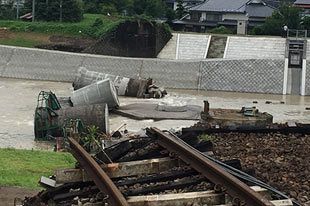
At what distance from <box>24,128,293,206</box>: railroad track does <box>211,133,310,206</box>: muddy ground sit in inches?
23.1

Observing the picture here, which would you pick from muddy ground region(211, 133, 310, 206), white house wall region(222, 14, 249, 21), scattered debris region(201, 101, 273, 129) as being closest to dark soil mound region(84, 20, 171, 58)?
white house wall region(222, 14, 249, 21)

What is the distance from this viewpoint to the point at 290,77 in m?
40.1

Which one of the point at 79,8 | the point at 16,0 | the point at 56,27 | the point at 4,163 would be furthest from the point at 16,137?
the point at 16,0

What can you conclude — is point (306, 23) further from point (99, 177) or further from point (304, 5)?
point (99, 177)

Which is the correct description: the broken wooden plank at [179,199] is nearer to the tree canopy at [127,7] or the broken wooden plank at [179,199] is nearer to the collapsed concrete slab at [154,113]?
the collapsed concrete slab at [154,113]

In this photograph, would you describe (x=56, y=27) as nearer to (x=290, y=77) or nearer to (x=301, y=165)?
(x=290, y=77)

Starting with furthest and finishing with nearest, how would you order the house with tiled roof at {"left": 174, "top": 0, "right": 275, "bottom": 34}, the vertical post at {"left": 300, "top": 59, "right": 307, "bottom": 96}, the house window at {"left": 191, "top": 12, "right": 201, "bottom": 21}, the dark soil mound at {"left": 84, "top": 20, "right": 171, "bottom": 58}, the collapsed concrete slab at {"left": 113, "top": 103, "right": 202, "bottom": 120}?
the house window at {"left": 191, "top": 12, "right": 201, "bottom": 21}
the house with tiled roof at {"left": 174, "top": 0, "right": 275, "bottom": 34}
the dark soil mound at {"left": 84, "top": 20, "right": 171, "bottom": 58}
the vertical post at {"left": 300, "top": 59, "right": 307, "bottom": 96}
the collapsed concrete slab at {"left": 113, "top": 103, "right": 202, "bottom": 120}

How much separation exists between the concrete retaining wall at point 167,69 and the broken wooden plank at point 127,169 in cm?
3250

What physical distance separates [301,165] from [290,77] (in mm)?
33174

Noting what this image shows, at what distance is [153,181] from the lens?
628cm

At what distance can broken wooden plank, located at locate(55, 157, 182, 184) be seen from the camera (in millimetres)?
6445

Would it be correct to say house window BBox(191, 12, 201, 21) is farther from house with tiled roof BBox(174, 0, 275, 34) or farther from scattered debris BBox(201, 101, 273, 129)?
scattered debris BBox(201, 101, 273, 129)

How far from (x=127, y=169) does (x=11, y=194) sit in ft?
5.56

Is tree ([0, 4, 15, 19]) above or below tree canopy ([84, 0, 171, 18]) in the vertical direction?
below
